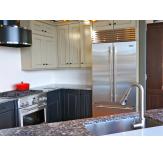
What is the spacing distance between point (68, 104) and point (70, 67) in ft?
2.79

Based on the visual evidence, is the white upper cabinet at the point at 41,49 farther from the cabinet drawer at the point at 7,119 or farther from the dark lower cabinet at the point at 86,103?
the cabinet drawer at the point at 7,119

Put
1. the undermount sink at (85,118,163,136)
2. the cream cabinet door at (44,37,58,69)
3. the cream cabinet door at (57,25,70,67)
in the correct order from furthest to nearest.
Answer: the cream cabinet door at (57,25,70,67), the cream cabinet door at (44,37,58,69), the undermount sink at (85,118,163,136)

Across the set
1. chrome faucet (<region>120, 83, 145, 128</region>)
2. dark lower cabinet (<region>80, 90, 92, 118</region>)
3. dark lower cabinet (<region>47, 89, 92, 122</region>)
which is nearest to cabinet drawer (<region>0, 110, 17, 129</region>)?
dark lower cabinet (<region>47, 89, 92, 122</region>)

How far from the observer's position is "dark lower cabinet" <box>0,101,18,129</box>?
2.72m

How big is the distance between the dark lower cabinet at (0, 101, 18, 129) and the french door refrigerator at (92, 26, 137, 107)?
1.52 metres

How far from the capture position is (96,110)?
3.86 meters

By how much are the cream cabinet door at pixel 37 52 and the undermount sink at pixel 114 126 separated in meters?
2.48

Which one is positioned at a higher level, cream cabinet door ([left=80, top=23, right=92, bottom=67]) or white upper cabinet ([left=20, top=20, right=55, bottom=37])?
white upper cabinet ([left=20, top=20, right=55, bottom=37])

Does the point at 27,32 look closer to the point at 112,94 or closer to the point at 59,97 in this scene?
the point at 59,97

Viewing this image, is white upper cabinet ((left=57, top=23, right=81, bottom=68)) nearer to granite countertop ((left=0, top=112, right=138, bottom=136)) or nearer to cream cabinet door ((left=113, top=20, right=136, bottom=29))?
cream cabinet door ((left=113, top=20, right=136, bottom=29))

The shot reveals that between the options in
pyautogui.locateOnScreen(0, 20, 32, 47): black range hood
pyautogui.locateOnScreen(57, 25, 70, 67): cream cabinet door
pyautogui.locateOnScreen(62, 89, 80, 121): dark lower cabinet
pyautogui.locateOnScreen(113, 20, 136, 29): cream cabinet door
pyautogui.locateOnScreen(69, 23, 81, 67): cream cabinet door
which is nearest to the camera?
pyautogui.locateOnScreen(0, 20, 32, 47): black range hood

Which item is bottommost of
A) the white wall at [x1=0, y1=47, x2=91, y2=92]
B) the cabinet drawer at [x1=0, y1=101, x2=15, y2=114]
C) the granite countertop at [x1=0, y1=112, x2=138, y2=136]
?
the cabinet drawer at [x1=0, y1=101, x2=15, y2=114]
